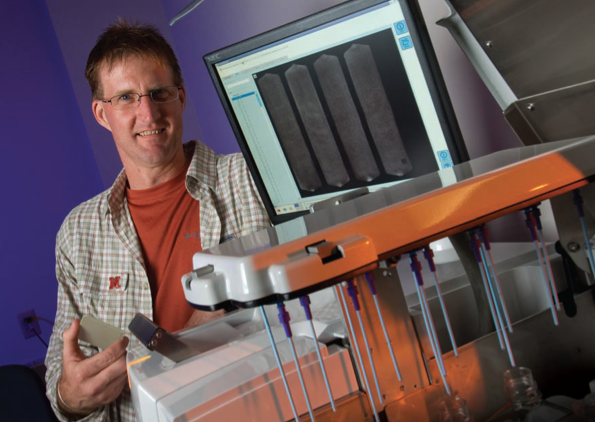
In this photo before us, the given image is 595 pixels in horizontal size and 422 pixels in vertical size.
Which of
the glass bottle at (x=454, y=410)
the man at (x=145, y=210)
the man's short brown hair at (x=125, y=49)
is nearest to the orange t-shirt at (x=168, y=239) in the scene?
the man at (x=145, y=210)

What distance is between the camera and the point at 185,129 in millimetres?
3037

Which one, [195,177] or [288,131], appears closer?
[288,131]

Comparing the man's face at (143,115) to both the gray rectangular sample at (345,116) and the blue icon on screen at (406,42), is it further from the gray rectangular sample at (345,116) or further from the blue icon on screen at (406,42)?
the blue icon on screen at (406,42)

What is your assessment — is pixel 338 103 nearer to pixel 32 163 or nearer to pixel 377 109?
pixel 377 109

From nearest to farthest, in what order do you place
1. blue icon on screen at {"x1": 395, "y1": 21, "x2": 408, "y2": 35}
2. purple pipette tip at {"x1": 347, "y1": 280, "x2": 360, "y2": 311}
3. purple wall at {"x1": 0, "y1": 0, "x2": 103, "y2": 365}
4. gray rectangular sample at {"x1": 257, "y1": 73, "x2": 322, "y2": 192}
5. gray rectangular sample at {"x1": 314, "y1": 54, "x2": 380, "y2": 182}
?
purple pipette tip at {"x1": 347, "y1": 280, "x2": 360, "y2": 311} → blue icon on screen at {"x1": 395, "y1": 21, "x2": 408, "y2": 35} → gray rectangular sample at {"x1": 314, "y1": 54, "x2": 380, "y2": 182} → gray rectangular sample at {"x1": 257, "y1": 73, "x2": 322, "y2": 192} → purple wall at {"x1": 0, "y1": 0, "x2": 103, "y2": 365}

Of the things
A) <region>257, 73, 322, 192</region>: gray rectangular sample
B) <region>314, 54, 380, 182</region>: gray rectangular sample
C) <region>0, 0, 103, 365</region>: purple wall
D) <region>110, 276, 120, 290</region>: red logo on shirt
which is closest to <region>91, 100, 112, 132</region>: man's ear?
<region>110, 276, 120, 290</region>: red logo on shirt

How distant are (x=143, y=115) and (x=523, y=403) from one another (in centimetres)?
127

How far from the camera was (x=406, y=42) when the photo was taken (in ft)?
3.13

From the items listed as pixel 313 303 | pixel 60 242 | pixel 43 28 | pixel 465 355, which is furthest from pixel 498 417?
pixel 43 28

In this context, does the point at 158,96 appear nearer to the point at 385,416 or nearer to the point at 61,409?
the point at 61,409

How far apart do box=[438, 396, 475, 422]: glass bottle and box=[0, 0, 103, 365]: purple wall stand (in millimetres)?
2627

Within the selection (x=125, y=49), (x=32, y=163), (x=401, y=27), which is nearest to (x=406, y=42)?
(x=401, y=27)

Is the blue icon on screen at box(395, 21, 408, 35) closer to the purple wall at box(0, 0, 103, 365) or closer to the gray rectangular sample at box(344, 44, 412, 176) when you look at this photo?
the gray rectangular sample at box(344, 44, 412, 176)

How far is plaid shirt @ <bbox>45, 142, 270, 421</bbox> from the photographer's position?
1676 mm
